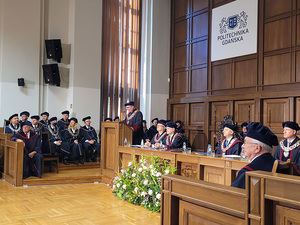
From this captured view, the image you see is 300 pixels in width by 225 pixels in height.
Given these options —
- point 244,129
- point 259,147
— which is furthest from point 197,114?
point 259,147

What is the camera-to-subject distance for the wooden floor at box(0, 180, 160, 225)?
4.41 metres

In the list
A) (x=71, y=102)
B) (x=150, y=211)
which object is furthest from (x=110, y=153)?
(x=71, y=102)

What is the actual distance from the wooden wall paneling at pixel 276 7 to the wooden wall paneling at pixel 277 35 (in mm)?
227

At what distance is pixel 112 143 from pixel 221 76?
4.41 meters

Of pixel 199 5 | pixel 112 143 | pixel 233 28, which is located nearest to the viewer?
pixel 112 143

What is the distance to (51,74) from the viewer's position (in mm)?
10055

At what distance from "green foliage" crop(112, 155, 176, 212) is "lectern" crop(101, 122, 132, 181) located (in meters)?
0.86

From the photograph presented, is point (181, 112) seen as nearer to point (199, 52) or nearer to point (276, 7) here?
point (199, 52)

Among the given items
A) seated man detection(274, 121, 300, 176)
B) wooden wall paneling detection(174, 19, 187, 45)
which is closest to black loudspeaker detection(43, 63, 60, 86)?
wooden wall paneling detection(174, 19, 187, 45)

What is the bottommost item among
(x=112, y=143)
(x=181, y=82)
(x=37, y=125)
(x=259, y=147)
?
(x=112, y=143)

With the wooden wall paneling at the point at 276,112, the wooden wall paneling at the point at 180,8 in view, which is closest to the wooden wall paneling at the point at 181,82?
the wooden wall paneling at the point at 180,8

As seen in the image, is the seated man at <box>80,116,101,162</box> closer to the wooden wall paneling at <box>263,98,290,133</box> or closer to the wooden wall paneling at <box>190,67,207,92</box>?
the wooden wall paneling at <box>190,67,207,92</box>

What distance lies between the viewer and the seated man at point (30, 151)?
7.32 m

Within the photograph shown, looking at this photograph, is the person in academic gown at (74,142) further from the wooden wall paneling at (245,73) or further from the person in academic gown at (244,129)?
the wooden wall paneling at (245,73)
